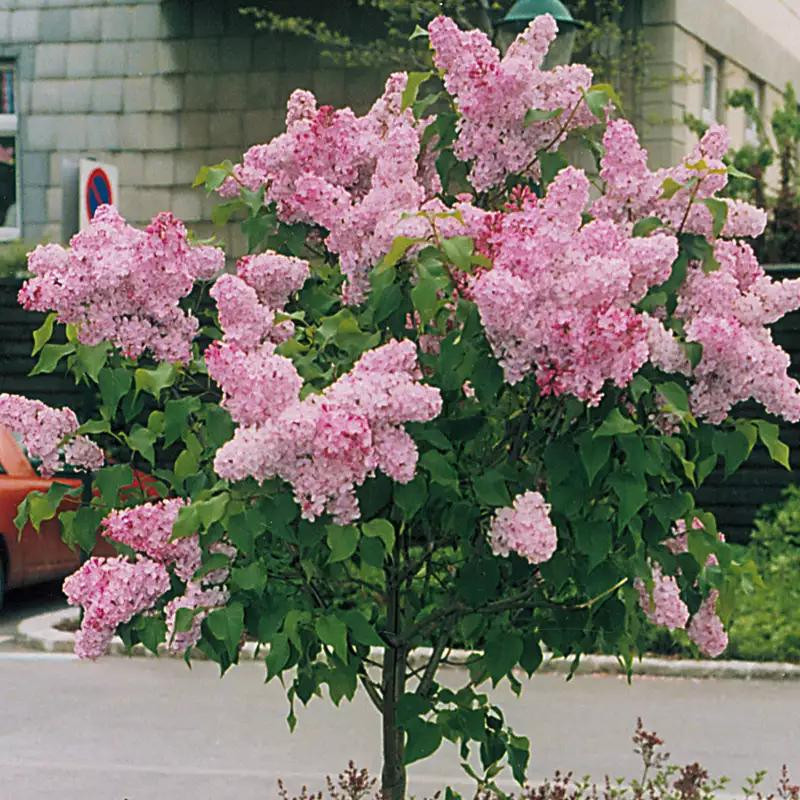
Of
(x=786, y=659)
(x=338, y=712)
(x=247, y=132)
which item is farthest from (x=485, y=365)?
(x=247, y=132)

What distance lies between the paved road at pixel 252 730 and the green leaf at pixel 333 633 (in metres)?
3.66

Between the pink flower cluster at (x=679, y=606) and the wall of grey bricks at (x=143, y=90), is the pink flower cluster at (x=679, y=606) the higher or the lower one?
the lower one

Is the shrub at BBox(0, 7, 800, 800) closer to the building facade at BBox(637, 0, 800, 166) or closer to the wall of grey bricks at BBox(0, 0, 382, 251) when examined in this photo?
the building facade at BBox(637, 0, 800, 166)

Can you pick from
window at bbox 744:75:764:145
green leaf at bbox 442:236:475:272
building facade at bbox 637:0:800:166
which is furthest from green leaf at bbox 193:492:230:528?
window at bbox 744:75:764:145

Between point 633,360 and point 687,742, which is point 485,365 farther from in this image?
point 687,742

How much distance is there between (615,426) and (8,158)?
1884 centimetres

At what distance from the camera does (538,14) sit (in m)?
15.0

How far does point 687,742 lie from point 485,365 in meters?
5.33

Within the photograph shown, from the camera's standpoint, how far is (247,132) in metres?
22.2

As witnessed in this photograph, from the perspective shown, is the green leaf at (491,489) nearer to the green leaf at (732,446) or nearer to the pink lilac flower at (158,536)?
the green leaf at (732,446)

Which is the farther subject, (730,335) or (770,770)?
(770,770)

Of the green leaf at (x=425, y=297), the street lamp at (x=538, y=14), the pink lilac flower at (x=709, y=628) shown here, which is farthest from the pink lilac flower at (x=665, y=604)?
the street lamp at (x=538, y=14)

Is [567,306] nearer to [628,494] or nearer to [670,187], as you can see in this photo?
[628,494]

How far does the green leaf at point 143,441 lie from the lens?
5949mm
